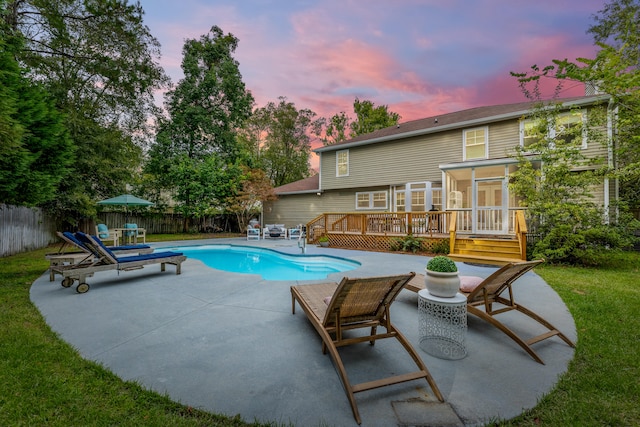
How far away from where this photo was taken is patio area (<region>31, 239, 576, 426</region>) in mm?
1953

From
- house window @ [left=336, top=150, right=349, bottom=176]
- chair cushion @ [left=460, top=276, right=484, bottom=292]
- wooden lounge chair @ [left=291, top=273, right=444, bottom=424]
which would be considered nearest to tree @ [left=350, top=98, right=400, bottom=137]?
house window @ [left=336, top=150, right=349, bottom=176]

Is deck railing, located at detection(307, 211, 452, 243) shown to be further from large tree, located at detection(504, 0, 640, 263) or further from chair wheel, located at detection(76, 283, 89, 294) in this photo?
chair wheel, located at detection(76, 283, 89, 294)

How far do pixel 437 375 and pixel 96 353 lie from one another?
328cm

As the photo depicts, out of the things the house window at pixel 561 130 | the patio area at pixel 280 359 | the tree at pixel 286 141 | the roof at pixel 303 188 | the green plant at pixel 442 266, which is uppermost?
the tree at pixel 286 141

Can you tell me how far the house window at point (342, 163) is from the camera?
15.9 m

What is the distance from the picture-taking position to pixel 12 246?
9461 millimetres

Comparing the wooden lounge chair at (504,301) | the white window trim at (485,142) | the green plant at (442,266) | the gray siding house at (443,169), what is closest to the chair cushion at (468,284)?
the wooden lounge chair at (504,301)

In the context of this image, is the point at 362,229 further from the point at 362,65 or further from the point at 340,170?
the point at 362,65

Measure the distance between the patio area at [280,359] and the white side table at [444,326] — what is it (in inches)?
5.5

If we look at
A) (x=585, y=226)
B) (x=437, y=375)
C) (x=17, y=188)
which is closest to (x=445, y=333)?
(x=437, y=375)

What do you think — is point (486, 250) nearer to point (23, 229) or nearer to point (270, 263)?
point (270, 263)

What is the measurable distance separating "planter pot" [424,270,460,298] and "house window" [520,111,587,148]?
8.40m

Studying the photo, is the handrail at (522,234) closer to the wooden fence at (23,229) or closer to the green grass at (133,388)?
the green grass at (133,388)

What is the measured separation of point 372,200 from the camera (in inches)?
593
